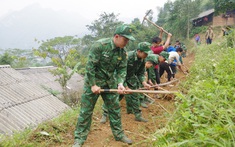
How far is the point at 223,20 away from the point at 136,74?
81.3 ft

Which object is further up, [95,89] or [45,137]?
[95,89]

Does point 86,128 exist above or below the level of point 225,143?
below

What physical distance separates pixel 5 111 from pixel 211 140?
332 inches

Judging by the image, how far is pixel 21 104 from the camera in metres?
9.53

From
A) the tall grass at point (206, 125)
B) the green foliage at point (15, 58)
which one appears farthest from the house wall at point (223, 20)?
the tall grass at point (206, 125)

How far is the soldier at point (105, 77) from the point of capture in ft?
10.5

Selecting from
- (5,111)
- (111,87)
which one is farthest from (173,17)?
(111,87)

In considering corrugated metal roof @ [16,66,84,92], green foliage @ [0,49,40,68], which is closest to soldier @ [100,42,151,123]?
green foliage @ [0,49,40,68]

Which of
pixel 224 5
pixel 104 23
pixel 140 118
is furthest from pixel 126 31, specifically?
pixel 104 23

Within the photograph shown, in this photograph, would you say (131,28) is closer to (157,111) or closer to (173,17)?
(157,111)

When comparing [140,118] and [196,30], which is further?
[196,30]

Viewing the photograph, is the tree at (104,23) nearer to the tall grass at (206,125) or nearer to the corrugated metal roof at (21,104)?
the corrugated metal roof at (21,104)

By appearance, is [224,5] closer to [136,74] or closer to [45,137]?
[136,74]

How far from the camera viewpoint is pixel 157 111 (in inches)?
199
